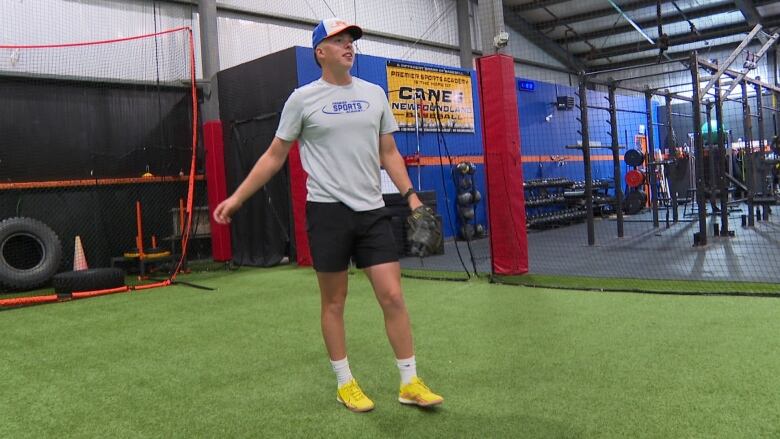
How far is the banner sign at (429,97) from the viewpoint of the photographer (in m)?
7.96

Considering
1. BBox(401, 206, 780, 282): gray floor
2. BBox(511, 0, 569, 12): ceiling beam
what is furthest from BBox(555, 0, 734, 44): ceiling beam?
BBox(401, 206, 780, 282): gray floor

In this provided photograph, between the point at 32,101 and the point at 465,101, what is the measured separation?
575 centimetres

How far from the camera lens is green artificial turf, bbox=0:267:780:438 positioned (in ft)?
6.41

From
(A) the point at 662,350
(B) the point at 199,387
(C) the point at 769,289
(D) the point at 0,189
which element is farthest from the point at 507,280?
(D) the point at 0,189

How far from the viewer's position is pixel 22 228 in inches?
228

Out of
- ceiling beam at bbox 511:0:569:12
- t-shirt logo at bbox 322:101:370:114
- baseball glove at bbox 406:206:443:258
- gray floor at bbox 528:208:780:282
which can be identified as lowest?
gray floor at bbox 528:208:780:282

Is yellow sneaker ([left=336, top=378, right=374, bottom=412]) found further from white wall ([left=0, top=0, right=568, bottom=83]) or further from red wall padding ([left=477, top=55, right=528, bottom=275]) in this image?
white wall ([left=0, top=0, right=568, bottom=83])

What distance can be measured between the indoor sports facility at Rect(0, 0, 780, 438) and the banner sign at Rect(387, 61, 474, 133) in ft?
0.11

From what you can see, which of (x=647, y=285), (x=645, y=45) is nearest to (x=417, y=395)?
(x=647, y=285)

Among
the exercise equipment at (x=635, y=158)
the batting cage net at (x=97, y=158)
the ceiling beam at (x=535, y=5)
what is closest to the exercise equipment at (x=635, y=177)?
the exercise equipment at (x=635, y=158)

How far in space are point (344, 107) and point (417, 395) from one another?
3.48 feet

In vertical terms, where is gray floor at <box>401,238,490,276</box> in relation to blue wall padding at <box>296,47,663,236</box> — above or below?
below

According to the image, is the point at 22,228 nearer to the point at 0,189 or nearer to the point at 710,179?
the point at 0,189

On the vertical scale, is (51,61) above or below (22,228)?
above
